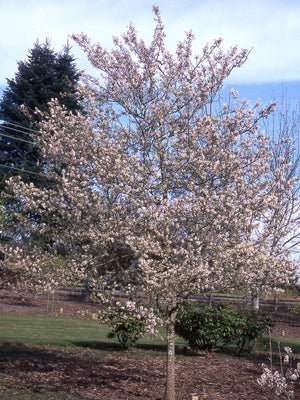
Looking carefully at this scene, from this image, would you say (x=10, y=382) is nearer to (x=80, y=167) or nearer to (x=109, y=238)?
(x=109, y=238)

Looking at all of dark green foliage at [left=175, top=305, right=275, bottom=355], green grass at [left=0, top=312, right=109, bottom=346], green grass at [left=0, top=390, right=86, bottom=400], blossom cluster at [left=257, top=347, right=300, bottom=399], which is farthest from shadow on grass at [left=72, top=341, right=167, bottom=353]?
blossom cluster at [left=257, top=347, right=300, bottom=399]

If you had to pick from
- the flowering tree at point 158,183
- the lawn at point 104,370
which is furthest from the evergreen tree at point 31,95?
the flowering tree at point 158,183

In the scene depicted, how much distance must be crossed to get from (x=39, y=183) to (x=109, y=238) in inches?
764

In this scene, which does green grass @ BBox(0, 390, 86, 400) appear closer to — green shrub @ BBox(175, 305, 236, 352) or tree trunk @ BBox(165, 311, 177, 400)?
tree trunk @ BBox(165, 311, 177, 400)

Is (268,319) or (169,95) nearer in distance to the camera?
(169,95)

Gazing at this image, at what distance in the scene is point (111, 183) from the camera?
691 centimetres

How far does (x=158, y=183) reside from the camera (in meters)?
7.26

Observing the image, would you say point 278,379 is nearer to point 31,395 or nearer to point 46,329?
point 31,395

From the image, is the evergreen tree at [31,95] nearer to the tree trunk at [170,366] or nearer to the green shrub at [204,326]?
the green shrub at [204,326]

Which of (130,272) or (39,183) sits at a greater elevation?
(39,183)

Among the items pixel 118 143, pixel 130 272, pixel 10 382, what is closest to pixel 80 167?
pixel 118 143

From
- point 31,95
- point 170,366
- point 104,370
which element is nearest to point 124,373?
point 104,370

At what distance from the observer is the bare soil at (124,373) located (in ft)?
26.4

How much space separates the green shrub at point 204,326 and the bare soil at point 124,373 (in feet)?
1.43
